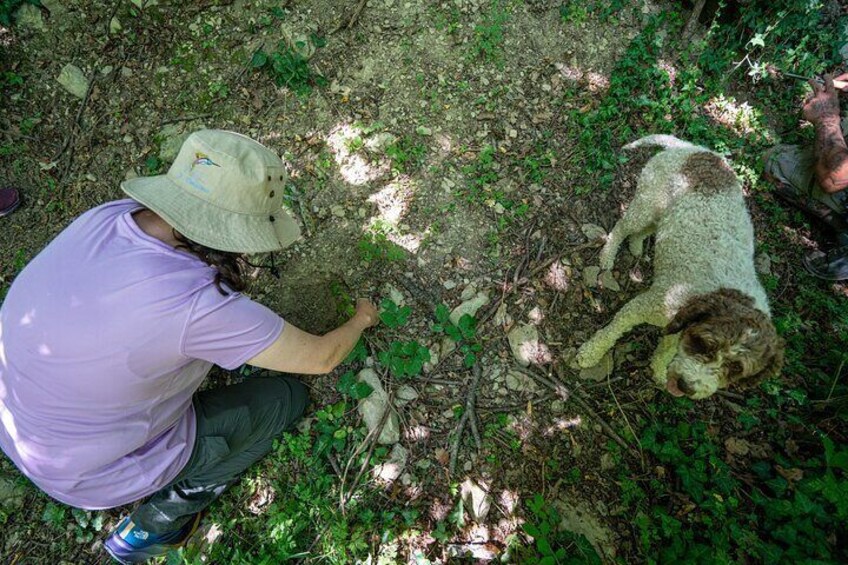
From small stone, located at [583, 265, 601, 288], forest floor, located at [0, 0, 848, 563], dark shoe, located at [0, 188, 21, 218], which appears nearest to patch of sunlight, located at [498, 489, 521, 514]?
forest floor, located at [0, 0, 848, 563]

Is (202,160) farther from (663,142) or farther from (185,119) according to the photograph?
(663,142)

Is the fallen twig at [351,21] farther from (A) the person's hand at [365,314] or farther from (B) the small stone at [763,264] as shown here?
(B) the small stone at [763,264]

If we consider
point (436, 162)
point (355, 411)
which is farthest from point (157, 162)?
point (355, 411)

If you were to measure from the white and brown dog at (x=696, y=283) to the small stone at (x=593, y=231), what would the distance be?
0.54 ft

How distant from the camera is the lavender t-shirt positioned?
6.52 feet

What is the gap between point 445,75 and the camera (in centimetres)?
441

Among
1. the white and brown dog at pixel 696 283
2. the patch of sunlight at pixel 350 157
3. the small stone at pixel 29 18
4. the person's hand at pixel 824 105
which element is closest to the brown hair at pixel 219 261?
the patch of sunlight at pixel 350 157

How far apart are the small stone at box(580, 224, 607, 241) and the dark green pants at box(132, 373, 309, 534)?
2799mm

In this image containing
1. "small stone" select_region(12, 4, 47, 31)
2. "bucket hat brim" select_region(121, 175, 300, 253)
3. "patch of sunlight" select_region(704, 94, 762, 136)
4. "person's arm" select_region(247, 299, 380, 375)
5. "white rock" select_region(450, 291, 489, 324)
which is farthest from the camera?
"patch of sunlight" select_region(704, 94, 762, 136)

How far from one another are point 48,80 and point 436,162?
4088 millimetres

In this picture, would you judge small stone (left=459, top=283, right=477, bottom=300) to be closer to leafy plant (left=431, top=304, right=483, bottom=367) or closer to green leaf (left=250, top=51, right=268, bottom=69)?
leafy plant (left=431, top=304, right=483, bottom=367)

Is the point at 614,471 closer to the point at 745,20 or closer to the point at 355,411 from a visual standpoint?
the point at 355,411

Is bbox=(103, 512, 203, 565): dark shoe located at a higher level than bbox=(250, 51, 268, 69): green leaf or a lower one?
lower

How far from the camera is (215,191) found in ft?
7.25
